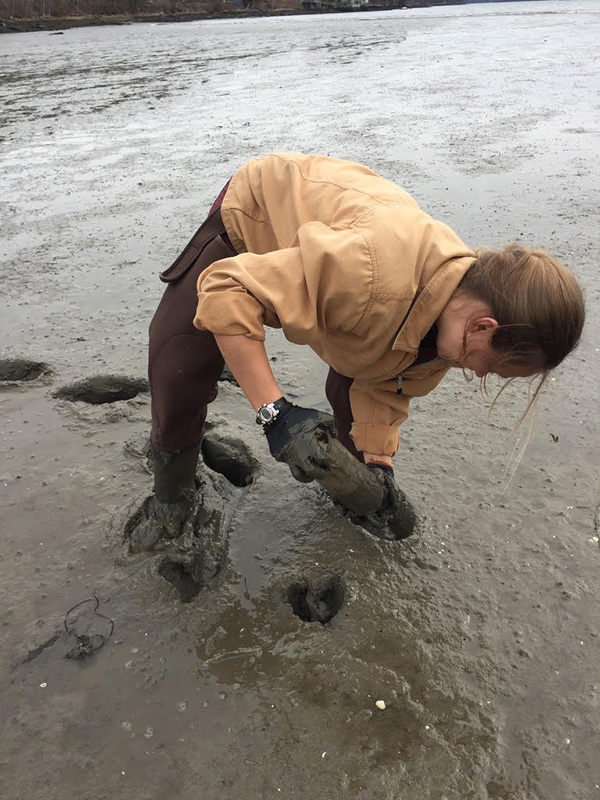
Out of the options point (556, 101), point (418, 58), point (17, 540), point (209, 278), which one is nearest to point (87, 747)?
point (17, 540)

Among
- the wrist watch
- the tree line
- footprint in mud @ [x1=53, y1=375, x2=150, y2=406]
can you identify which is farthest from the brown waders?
the tree line

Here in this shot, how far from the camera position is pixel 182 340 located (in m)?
2.05

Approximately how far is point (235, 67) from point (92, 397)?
1436 centimetres

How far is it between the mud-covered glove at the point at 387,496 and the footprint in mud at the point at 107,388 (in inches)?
60.0

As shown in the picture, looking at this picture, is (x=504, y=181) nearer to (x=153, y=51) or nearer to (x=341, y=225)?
(x=341, y=225)

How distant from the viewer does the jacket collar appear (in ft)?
5.45

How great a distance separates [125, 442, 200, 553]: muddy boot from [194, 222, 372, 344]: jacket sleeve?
0.83 meters

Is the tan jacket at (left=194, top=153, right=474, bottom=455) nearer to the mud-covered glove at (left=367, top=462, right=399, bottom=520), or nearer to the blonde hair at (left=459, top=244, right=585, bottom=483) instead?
the blonde hair at (left=459, top=244, right=585, bottom=483)

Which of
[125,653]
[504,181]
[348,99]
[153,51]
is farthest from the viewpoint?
[153,51]

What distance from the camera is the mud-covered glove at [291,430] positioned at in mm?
1722

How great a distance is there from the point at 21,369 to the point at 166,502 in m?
1.47

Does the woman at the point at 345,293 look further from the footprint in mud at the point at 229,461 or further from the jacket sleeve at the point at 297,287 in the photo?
the footprint in mud at the point at 229,461

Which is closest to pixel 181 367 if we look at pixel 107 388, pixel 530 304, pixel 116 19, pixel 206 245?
pixel 206 245

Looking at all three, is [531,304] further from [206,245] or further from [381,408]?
[206,245]
